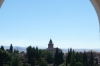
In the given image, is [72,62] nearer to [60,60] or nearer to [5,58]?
[60,60]

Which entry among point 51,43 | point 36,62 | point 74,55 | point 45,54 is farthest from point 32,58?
point 51,43

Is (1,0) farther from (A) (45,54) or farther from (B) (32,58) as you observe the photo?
(A) (45,54)

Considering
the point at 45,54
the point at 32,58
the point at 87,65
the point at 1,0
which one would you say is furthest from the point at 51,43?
the point at 1,0

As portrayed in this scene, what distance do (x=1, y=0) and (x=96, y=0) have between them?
564 millimetres

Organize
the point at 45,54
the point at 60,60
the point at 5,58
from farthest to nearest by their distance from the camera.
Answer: the point at 45,54 < the point at 60,60 < the point at 5,58

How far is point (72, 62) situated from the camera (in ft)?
91.0

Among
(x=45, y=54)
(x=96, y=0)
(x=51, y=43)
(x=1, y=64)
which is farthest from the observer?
(x=51, y=43)

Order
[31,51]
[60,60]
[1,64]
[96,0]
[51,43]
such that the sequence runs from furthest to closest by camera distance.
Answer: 1. [51,43]
2. [31,51]
3. [60,60]
4. [1,64]
5. [96,0]

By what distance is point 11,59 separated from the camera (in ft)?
94.9

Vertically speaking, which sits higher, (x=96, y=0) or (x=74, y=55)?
(x=96, y=0)

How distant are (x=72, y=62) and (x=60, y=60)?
357 cm

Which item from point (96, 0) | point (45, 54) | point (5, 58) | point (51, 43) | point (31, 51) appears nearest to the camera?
point (96, 0)

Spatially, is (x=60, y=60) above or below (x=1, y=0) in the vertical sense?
below

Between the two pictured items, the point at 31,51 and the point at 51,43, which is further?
the point at 51,43
